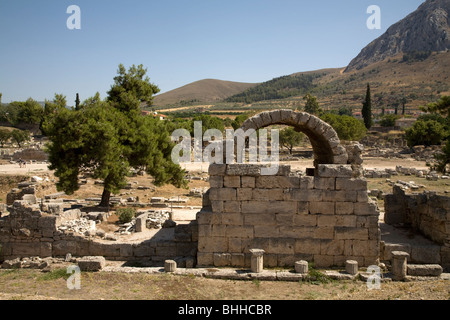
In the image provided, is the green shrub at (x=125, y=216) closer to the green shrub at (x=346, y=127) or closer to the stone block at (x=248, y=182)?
the stone block at (x=248, y=182)

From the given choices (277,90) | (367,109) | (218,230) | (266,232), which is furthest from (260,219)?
(277,90)

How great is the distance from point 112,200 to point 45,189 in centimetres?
671

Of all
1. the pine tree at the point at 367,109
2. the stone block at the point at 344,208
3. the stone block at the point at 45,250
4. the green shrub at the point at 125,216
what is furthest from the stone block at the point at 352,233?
the pine tree at the point at 367,109

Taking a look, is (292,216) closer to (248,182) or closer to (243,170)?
(248,182)

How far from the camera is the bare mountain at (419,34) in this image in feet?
454

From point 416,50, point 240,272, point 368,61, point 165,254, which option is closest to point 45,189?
point 165,254

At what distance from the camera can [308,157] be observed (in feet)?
148

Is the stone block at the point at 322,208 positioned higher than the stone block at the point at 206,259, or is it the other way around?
the stone block at the point at 322,208

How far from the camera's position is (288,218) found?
9.09 meters

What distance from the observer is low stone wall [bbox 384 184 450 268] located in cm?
970

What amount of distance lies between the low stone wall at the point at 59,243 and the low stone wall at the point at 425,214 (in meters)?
6.94

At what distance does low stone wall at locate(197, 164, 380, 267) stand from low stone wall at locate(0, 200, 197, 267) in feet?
4.63

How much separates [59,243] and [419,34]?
168889 mm

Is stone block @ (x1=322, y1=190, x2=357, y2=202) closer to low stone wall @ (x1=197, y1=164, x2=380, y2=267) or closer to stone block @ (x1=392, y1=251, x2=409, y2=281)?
low stone wall @ (x1=197, y1=164, x2=380, y2=267)
